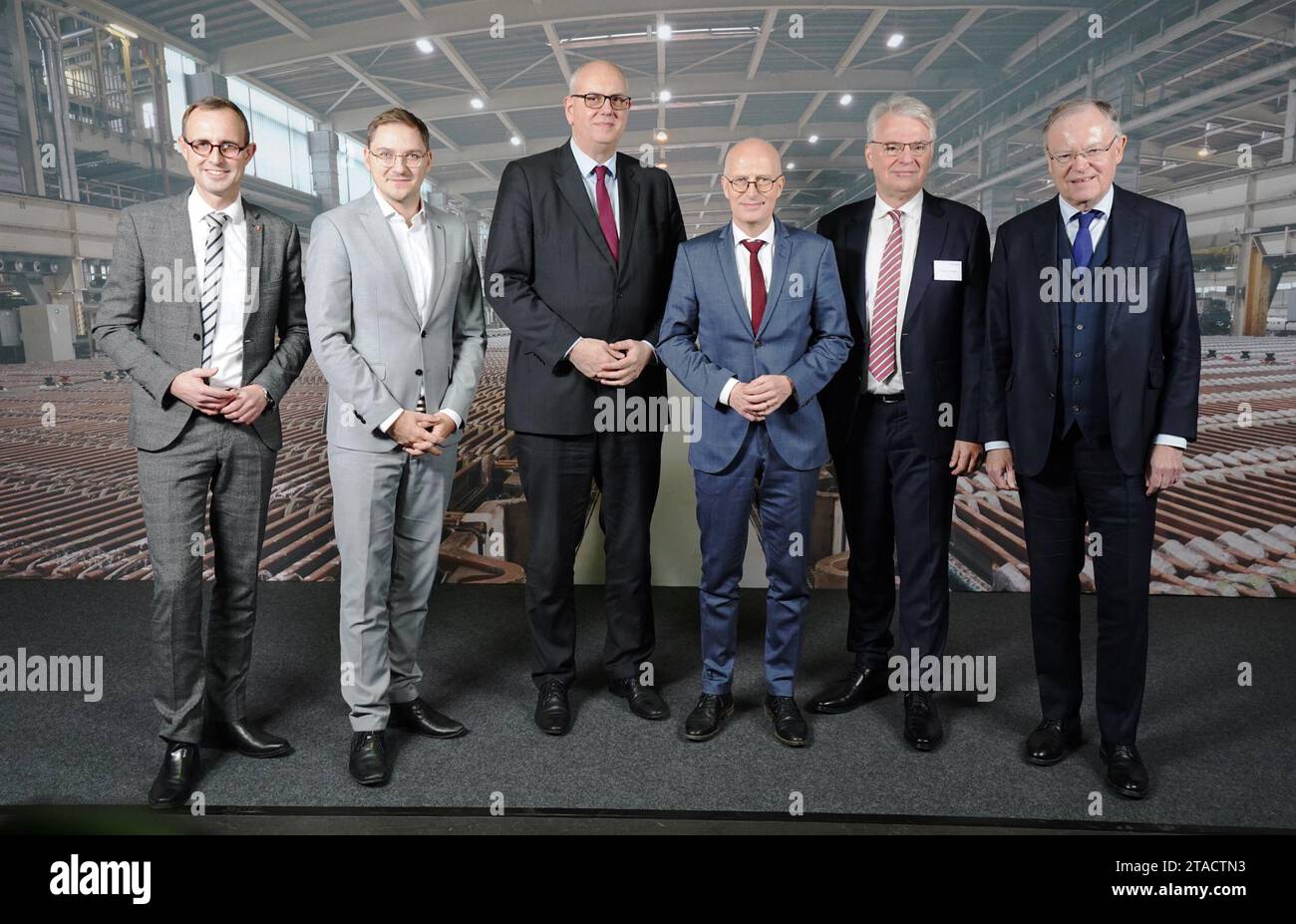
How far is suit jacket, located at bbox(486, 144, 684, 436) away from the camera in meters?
2.75

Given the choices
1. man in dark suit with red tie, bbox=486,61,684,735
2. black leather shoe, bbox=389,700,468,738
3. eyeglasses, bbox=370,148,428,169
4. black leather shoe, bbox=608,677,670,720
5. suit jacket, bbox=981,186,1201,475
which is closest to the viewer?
suit jacket, bbox=981,186,1201,475

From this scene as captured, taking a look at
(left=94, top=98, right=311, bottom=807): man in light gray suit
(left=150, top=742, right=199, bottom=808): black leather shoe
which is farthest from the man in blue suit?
(left=150, top=742, right=199, bottom=808): black leather shoe

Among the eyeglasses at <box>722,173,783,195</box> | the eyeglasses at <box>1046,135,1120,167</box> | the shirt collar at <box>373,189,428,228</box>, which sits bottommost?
the shirt collar at <box>373,189,428,228</box>

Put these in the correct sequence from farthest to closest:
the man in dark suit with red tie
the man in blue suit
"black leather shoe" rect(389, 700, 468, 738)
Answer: "black leather shoe" rect(389, 700, 468, 738) < the man in dark suit with red tie < the man in blue suit

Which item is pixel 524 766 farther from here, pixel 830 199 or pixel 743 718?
pixel 830 199

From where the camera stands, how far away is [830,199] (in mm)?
4555

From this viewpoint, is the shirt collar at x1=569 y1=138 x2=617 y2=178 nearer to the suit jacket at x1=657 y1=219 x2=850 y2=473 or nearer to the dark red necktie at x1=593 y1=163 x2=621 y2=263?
the dark red necktie at x1=593 y1=163 x2=621 y2=263

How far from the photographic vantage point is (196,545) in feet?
8.16

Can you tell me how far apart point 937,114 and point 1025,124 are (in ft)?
1.46

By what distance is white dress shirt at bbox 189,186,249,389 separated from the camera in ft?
8.12

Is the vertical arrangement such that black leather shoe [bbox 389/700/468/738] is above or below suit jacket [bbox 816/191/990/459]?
below

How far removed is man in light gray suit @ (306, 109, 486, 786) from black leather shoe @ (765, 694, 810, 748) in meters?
1.26

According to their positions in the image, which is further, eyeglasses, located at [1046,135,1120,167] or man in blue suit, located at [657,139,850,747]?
man in blue suit, located at [657,139,850,747]

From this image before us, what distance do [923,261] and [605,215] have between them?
1081 mm
